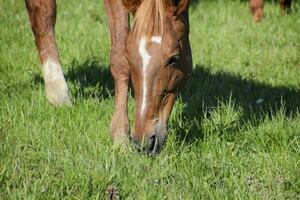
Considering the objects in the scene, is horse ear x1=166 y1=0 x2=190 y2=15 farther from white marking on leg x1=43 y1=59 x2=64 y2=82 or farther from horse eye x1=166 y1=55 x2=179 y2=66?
white marking on leg x1=43 y1=59 x2=64 y2=82

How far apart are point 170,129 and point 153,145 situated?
0.63 m

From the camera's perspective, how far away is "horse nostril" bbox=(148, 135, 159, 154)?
375 cm

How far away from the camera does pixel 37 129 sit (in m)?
4.33

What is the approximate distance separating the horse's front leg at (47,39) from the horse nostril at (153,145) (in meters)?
1.85

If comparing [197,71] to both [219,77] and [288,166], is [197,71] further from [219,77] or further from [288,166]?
[288,166]

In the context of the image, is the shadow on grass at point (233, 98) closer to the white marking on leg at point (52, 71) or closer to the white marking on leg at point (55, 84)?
the white marking on leg at point (55, 84)

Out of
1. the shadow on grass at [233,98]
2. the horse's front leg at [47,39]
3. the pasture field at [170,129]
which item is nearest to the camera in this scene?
the pasture field at [170,129]

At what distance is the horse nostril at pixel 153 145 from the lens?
12.3 feet

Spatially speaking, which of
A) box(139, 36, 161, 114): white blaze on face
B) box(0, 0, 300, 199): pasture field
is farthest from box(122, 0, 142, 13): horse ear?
box(0, 0, 300, 199): pasture field

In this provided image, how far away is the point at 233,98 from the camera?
570 centimetres

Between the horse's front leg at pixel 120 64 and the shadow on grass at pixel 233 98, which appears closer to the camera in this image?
the horse's front leg at pixel 120 64

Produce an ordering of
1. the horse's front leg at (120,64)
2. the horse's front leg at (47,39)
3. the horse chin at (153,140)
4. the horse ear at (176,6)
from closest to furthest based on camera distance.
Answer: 1. the horse chin at (153,140)
2. the horse ear at (176,6)
3. the horse's front leg at (120,64)
4. the horse's front leg at (47,39)

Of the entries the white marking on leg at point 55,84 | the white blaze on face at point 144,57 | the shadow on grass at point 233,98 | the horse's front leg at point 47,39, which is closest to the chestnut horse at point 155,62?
the white blaze on face at point 144,57

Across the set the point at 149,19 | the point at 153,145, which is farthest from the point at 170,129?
the point at 149,19
